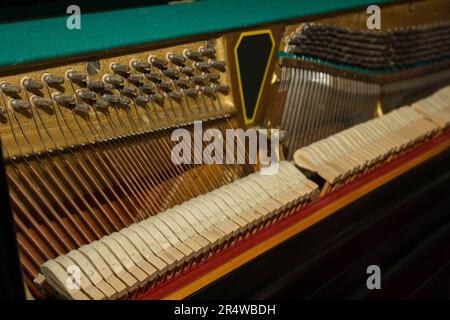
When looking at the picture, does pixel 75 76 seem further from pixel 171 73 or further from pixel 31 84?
A: pixel 171 73

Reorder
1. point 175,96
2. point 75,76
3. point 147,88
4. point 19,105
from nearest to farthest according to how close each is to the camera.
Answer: point 19,105
point 75,76
point 147,88
point 175,96

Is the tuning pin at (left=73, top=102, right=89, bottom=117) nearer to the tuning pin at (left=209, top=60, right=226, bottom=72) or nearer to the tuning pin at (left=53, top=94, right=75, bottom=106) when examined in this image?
the tuning pin at (left=53, top=94, right=75, bottom=106)

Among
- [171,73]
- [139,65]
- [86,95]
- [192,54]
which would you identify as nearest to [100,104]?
[86,95]

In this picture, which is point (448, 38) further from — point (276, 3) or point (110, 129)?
point (110, 129)

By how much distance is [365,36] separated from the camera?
2607 mm

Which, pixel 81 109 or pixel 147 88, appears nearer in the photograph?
pixel 81 109

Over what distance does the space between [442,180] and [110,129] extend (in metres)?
1.65

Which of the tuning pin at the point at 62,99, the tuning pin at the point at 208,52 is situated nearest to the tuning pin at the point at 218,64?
the tuning pin at the point at 208,52

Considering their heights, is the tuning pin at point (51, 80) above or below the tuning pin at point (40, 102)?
above

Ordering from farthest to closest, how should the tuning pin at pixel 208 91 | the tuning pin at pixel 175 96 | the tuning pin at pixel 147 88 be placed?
the tuning pin at pixel 208 91
the tuning pin at pixel 175 96
the tuning pin at pixel 147 88

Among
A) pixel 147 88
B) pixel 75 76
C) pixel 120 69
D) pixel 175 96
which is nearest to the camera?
pixel 75 76

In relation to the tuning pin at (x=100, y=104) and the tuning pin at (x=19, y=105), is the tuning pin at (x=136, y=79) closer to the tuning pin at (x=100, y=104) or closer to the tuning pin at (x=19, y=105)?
the tuning pin at (x=100, y=104)

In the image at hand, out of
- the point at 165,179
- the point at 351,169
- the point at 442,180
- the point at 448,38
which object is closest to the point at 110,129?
the point at 165,179

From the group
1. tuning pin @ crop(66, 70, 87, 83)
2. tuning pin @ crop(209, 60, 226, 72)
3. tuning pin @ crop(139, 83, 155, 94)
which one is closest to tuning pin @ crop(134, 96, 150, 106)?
tuning pin @ crop(139, 83, 155, 94)
